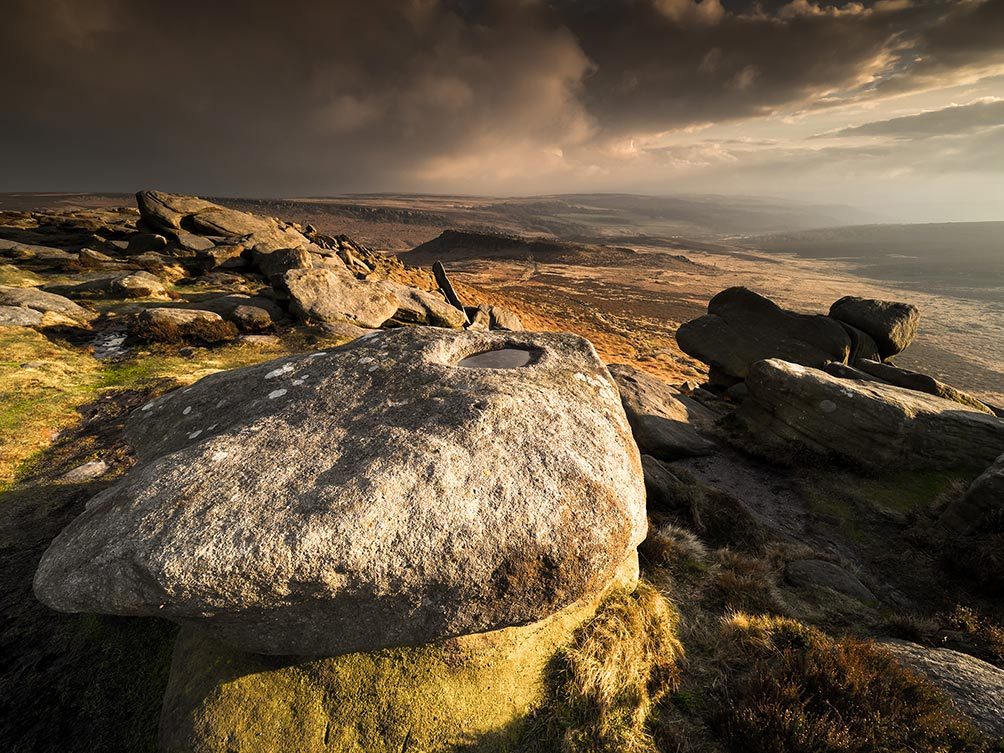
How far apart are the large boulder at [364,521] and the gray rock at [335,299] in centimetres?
1310

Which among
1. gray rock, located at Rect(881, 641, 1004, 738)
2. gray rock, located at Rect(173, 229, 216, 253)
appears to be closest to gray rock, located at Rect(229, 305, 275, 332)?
gray rock, located at Rect(173, 229, 216, 253)

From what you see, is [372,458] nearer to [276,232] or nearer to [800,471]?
[800,471]

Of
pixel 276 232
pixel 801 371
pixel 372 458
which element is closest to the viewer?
pixel 372 458

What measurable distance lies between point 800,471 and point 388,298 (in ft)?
63.7

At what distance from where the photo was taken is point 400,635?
4.99m

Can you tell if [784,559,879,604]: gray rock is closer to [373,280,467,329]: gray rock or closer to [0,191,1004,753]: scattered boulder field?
[0,191,1004,753]: scattered boulder field

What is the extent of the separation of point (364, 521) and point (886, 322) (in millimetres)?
29115

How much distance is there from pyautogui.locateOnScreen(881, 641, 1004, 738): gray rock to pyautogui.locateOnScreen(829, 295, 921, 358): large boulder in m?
21.8

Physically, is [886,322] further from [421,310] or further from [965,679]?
[421,310]

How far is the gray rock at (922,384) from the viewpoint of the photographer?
17000mm

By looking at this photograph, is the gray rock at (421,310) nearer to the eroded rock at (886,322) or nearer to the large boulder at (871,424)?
the large boulder at (871,424)

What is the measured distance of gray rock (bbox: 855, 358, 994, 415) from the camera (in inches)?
669

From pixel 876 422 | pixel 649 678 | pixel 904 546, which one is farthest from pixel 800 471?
pixel 649 678

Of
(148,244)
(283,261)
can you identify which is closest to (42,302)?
(283,261)
